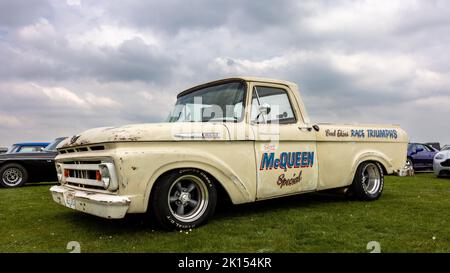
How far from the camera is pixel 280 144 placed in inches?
208

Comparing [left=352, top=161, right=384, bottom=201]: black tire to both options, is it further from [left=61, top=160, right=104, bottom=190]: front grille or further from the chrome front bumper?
[left=61, top=160, right=104, bottom=190]: front grille

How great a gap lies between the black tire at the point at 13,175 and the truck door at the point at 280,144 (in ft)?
28.4

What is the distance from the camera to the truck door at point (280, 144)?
5.07 m

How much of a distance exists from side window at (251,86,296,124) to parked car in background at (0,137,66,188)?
317 inches

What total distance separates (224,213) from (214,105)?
1559 mm

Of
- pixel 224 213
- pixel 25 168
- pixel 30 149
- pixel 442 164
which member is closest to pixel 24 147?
pixel 30 149

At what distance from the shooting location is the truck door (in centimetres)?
507

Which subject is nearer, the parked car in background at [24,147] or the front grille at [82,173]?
the front grille at [82,173]

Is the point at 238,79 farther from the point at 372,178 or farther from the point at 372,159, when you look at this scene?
the point at 372,178

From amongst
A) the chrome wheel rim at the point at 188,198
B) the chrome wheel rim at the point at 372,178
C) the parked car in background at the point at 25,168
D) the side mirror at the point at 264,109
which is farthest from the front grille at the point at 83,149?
the parked car in background at the point at 25,168

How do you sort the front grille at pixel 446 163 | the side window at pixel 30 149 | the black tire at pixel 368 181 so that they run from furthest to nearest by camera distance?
the front grille at pixel 446 163
the side window at pixel 30 149
the black tire at pixel 368 181

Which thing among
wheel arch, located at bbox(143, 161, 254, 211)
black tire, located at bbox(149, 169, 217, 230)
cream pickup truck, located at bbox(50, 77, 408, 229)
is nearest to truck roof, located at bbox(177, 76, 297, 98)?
cream pickup truck, located at bbox(50, 77, 408, 229)

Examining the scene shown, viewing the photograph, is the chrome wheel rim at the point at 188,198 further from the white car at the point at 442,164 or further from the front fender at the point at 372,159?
the white car at the point at 442,164
